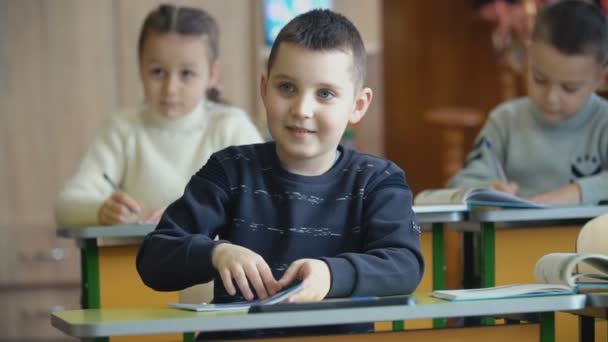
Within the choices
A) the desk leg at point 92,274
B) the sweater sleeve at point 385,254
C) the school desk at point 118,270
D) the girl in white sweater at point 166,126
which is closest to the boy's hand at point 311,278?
the sweater sleeve at point 385,254

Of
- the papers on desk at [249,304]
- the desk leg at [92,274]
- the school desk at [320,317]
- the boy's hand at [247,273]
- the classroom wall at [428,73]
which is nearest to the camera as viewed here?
the school desk at [320,317]

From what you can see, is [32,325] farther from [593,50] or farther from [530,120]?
[593,50]

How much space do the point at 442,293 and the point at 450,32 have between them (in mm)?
5245

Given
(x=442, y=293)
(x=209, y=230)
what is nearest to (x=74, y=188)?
(x=209, y=230)

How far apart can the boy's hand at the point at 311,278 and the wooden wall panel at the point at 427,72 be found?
5131 millimetres

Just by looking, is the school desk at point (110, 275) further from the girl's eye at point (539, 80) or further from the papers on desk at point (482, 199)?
the girl's eye at point (539, 80)

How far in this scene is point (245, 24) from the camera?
430 centimetres

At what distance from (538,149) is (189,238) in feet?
5.29

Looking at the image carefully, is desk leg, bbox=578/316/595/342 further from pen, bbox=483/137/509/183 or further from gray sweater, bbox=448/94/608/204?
pen, bbox=483/137/509/183

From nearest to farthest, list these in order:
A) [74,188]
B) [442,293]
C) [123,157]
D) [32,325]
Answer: [442,293], [74,188], [123,157], [32,325]

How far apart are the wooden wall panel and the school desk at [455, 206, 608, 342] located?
421 cm

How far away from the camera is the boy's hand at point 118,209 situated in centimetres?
233

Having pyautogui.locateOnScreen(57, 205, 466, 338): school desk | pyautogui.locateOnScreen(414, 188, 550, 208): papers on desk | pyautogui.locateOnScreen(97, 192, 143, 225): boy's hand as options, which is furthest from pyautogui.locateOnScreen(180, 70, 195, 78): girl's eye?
pyautogui.locateOnScreen(414, 188, 550, 208): papers on desk

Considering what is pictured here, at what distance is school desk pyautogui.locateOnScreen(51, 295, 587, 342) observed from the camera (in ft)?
3.79
